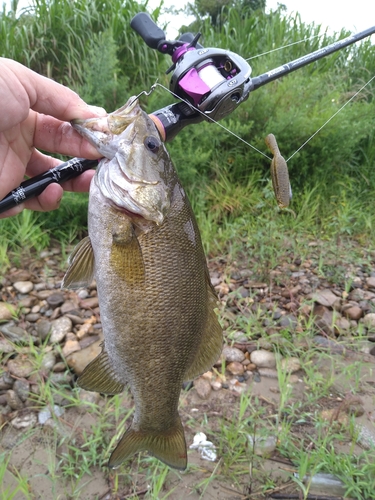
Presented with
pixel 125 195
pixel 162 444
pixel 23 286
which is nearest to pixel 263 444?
pixel 162 444

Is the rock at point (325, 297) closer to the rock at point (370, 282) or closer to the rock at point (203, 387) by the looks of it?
the rock at point (370, 282)

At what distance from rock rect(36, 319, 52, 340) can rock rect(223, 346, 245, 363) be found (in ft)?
4.37

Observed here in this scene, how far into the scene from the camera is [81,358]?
2.81 m

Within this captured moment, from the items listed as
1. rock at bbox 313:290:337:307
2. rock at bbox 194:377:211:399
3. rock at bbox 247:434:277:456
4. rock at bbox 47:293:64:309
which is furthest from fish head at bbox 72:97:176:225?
rock at bbox 313:290:337:307

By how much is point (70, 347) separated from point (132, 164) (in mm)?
1894

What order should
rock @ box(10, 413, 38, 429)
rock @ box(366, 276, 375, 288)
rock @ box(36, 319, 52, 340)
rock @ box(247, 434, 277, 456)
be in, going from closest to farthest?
rock @ box(247, 434, 277, 456) → rock @ box(10, 413, 38, 429) → rock @ box(36, 319, 52, 340) → rock @ box(366, 276, 375, 288)

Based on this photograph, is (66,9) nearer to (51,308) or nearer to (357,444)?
(51,308)

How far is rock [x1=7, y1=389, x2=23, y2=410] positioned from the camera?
2523 mm

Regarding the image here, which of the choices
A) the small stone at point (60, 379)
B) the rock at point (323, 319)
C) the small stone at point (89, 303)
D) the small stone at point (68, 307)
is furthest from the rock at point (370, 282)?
the small stone at point (60, 379)

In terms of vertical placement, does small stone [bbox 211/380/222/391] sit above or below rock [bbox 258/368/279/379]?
above

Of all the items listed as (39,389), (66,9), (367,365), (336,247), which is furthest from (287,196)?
(66,9)

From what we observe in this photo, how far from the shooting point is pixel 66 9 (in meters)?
5.20

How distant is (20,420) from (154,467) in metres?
0.88

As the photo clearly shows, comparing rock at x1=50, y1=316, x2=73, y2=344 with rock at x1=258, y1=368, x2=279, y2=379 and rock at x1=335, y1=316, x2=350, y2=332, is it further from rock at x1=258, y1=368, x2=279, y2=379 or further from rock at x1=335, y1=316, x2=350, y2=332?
rock at x1=335, y1=316, x2=350, y2=332
